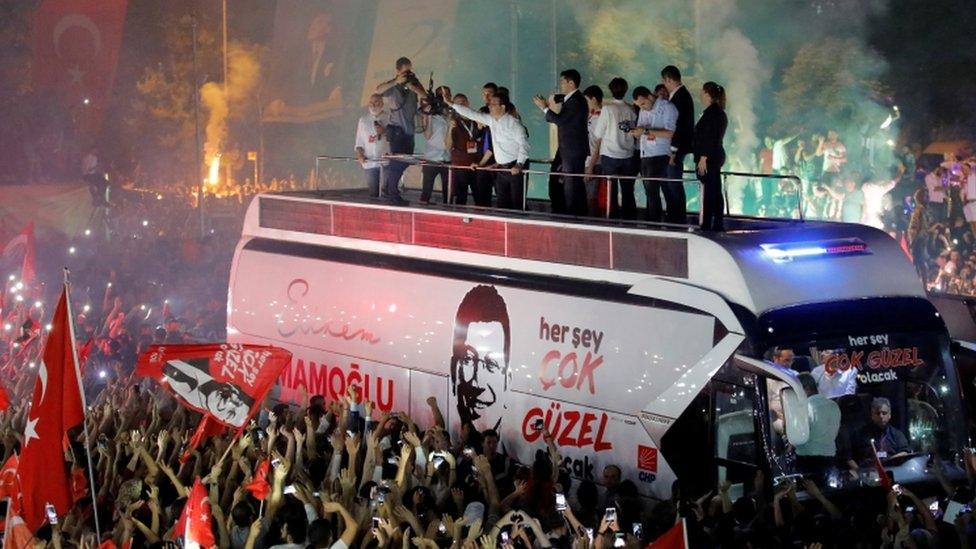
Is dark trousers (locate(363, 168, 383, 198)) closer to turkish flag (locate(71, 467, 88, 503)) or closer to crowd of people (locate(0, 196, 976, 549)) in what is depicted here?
crowd of people (locate(0, 196, 976, 549))

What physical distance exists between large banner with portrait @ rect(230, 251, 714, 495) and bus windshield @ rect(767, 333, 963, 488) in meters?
0.77

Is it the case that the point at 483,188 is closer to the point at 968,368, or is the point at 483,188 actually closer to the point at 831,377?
the point at 968,368

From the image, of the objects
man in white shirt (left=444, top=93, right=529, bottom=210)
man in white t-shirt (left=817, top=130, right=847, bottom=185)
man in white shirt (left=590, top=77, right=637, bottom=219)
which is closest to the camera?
man in white shirt (left=590, top=77, right=637, bottom=219)

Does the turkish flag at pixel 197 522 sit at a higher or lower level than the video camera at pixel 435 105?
lower

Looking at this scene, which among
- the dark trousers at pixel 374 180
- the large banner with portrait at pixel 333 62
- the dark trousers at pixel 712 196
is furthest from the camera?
the large banner with portrait at pixel 333 62

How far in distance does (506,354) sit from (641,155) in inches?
88.2

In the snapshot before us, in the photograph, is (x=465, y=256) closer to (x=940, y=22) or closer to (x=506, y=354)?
(x=506, y=354)

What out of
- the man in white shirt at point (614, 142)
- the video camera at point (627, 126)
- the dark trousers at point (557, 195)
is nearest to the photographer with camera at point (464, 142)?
the dark trousers at point (557, 195)

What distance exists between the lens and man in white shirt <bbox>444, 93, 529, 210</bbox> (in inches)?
529

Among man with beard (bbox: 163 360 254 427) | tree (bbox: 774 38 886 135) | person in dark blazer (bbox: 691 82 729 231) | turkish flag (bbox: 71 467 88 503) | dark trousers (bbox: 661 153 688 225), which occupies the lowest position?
turkish flag (bbox: 71 467 88 503)

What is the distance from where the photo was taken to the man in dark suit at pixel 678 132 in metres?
12.2

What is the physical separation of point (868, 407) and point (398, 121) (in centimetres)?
683

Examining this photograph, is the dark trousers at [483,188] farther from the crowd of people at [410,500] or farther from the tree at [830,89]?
the tree at [830,89]

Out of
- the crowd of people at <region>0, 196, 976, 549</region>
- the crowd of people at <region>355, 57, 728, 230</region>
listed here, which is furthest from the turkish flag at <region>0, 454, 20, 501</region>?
the crowd of people at <region>355, 57, 728, 230</region>
